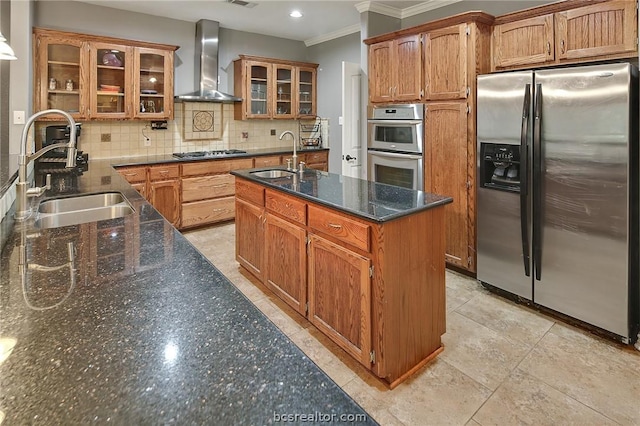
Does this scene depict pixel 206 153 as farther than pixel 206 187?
Yes

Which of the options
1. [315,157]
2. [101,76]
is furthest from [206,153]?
[315,157]

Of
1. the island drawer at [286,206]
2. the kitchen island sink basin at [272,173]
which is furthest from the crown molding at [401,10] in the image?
the island drawer at [286,206]

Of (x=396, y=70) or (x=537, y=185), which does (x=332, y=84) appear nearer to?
(x=396, y=70)

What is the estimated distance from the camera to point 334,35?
17.9 feet

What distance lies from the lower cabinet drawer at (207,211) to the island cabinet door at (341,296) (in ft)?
8.31

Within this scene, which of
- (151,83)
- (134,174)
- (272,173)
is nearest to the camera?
(272,173)

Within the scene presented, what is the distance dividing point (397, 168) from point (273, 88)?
253 cm

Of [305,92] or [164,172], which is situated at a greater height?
[305,92]

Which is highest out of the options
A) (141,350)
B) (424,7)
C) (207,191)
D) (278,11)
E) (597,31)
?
(278,11)

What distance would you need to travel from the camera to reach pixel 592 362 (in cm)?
214

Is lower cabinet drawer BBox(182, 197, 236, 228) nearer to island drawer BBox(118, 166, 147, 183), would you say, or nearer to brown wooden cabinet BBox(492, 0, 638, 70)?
island drawer BBox(118, 166, 147, 183)

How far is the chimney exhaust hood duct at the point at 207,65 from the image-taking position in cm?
485

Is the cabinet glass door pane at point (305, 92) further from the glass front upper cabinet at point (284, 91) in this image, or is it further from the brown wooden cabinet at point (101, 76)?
the brown wooden cabinet at point (101, 76)

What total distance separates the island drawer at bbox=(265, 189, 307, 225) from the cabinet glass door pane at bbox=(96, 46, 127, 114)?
8.79 feet
